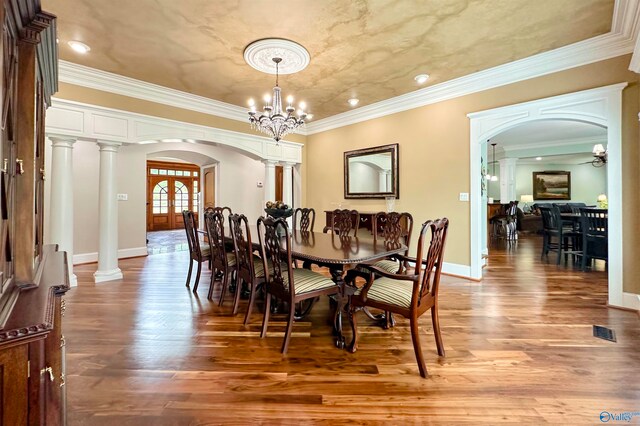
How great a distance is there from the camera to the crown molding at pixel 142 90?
11.9ft

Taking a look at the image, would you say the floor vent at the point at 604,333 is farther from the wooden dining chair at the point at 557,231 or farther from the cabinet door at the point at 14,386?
the cabinet door at the point at 14,386

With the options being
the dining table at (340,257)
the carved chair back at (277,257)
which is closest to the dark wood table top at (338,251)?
the dining table at (340,257)

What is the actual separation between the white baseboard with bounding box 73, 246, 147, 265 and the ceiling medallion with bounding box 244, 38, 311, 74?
4.40 meters

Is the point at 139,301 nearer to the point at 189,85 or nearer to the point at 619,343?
the point at 189,85

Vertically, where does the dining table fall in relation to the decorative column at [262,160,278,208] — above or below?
below

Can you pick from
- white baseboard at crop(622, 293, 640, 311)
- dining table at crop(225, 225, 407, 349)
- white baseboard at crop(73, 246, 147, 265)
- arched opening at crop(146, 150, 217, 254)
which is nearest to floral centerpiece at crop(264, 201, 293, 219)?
dining table at crop(225, 225, 407, 349)

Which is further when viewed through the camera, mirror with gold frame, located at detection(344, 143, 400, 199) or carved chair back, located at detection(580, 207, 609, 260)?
mirror with gold frame, located at detection(344, 143, 400, 199)

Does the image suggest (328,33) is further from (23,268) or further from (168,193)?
(168,193)

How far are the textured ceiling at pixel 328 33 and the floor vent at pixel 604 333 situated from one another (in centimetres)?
272

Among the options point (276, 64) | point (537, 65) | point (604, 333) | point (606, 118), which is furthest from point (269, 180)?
point (604, 333)

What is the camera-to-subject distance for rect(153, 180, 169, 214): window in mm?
10172

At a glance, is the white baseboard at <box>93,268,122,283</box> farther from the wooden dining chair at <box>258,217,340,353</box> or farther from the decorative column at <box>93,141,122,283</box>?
the wooden dining chair at <box>258,217,340,353</box>

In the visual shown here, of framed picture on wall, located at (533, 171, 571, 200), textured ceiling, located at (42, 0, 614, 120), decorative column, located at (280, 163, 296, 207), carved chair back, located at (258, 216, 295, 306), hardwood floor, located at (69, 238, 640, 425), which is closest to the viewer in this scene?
hardwood floor, located at (69, 238, 640, 425)

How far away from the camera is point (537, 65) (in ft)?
11.2
